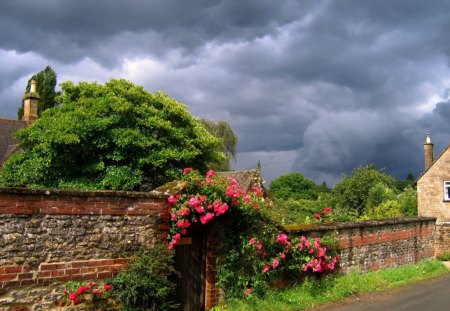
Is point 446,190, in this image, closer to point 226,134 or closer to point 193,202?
point 226,134

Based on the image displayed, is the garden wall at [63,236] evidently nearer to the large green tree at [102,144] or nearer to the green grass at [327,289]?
the green grass at [327,289]

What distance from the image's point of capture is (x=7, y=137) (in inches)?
1235

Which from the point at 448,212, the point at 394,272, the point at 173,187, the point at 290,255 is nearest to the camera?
the point at 173,187

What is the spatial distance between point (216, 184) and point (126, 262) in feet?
7.67

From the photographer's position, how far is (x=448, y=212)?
102 ft

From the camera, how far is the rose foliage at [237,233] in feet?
28.0

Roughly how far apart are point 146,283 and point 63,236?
5.01 feet

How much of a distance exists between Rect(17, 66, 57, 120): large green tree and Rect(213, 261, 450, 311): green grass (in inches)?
1333

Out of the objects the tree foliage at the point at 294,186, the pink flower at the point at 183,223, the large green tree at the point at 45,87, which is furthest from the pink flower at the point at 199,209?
the tree foliage at the point at 294,186

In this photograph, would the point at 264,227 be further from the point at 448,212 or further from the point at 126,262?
the point at 448,212

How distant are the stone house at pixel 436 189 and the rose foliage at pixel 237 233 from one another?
76.8 ft

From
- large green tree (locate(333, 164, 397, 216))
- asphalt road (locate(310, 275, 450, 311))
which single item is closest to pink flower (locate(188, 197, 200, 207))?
asphalt road (locate(310, 275, 450, 311))

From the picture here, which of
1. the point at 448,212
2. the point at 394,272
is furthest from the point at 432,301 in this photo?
the point at 448,212

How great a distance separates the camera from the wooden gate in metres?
8.80
